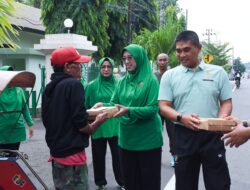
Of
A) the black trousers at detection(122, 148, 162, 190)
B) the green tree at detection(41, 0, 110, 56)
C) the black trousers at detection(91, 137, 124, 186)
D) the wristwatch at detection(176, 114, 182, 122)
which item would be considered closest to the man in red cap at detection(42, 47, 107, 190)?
the wristwatch at detection(176, 114, 182, 122)

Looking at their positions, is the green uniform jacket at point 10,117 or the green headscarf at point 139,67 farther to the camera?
the green uniform jacket at point 10,117

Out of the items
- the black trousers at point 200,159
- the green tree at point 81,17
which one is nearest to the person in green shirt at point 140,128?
the black trousers at point 200,159

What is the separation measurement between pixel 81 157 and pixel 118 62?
64.0 ft

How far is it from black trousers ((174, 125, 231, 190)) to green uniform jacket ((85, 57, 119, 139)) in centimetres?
212

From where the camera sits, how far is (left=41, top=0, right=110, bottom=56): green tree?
19.4 metres

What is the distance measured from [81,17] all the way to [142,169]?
615 inches

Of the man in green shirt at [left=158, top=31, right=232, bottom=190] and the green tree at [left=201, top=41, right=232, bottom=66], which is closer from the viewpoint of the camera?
the man in green shirt at [left=158, top=31, right=232, bottom=190]

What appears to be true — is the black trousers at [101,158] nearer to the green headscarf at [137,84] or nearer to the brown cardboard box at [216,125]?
the green headscarf at [137,84]

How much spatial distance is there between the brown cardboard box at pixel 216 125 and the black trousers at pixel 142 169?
1090 millimetres

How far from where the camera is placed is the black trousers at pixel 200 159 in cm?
387

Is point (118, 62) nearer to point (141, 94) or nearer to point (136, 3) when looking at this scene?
point (136, 3)

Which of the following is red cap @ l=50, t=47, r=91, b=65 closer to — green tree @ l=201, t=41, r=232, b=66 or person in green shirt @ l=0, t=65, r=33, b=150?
person in green shirt @ l=0, t=65, r=33, b=150

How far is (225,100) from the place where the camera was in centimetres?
401

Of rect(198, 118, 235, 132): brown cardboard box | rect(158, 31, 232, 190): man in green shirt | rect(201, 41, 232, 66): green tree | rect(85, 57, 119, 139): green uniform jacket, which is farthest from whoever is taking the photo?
rect(201, 41, 232, 66): green tree
